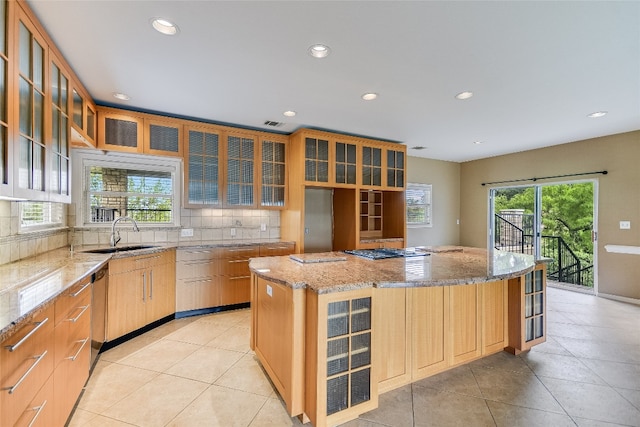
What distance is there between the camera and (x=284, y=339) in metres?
1.84

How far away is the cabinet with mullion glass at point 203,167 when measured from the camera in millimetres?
3680

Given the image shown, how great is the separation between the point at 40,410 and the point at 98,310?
4.51 ft

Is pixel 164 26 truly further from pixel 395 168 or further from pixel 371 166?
pixel 395 168

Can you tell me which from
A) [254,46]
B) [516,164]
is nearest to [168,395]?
[254,46]

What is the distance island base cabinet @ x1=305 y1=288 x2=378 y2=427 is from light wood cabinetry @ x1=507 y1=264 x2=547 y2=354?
156 cm

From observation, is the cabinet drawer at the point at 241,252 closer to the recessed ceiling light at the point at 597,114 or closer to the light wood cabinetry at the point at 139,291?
the light wood cabinetry at the point at 139,291

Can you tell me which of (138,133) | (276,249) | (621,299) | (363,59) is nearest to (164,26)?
(363,59)

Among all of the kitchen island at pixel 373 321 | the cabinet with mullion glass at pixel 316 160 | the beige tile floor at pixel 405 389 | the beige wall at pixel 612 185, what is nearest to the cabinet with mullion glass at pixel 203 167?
the cabinet with mullion glass at pixel 316 160

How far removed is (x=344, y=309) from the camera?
67.1 inches

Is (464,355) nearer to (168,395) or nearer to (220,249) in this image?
(168,395)

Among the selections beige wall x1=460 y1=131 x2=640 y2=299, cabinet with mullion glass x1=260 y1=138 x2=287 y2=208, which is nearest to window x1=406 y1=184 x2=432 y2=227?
beige wall x1=460 y1=131 x2=640 y2=299

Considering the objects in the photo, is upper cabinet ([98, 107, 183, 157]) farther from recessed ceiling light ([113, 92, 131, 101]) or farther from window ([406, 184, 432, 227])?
window ([406, 184, 432, 227])

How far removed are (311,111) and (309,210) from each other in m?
1.54

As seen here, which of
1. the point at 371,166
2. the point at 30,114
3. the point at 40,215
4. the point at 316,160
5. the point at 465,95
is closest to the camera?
the point at 30,114
